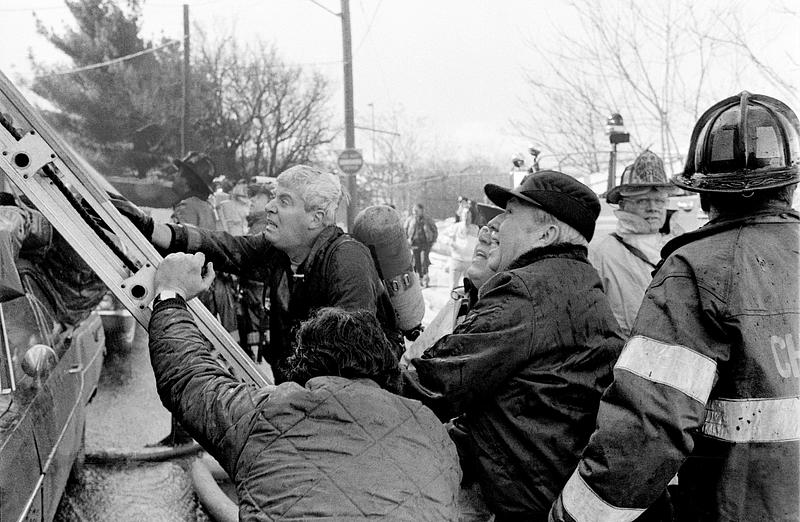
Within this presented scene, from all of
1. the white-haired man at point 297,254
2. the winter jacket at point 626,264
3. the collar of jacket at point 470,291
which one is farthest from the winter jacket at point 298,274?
the winter jacket at point 626,264

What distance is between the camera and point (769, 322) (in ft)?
6.56

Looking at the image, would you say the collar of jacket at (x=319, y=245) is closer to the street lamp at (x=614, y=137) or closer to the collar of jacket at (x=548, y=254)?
the collar of jacket at (x=548, y=254)

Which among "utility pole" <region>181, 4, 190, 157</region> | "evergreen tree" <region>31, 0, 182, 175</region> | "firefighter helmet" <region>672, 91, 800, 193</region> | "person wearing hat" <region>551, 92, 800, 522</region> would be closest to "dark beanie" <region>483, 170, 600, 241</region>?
"firefighter helmet" <region>672, 91, 800, 193</region>

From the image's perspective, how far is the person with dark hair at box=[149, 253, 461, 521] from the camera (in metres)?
1.81

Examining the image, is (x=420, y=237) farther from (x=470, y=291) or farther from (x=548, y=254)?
(x=548, y=254)

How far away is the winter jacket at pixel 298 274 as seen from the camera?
3.42 m

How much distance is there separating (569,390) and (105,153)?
1147 inches

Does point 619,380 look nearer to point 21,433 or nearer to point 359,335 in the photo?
point 359,335

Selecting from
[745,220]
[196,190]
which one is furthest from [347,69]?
[745,220]

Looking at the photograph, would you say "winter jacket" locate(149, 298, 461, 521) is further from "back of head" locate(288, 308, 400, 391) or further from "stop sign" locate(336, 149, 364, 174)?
"stop sign" locate(336, 149, 364, 174)

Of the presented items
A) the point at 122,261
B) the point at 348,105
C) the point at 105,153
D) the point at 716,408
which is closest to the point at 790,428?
the point at 716,408

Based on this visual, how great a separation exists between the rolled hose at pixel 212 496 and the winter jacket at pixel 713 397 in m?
2.90

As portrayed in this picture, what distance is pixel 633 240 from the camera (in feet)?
16.0

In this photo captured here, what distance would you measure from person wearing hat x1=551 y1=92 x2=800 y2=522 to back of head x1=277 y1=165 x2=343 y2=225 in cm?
A: 187
